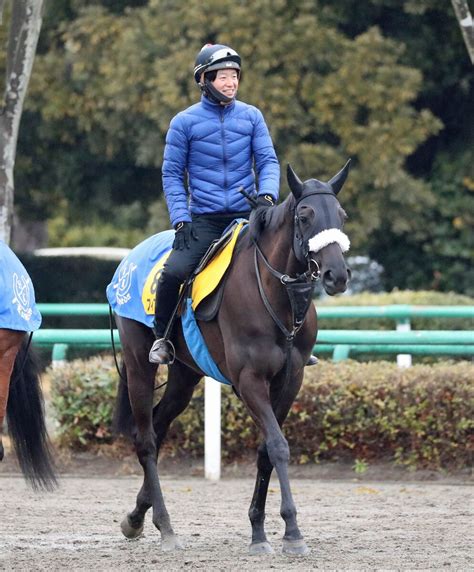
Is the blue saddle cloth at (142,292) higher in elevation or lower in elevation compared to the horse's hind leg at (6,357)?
higher

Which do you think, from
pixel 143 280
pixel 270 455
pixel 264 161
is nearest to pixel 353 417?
pixel 143 280

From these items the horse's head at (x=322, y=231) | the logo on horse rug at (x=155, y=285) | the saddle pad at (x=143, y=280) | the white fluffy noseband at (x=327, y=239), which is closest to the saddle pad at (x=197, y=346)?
the logo on horse rug at (x=155, y=285)

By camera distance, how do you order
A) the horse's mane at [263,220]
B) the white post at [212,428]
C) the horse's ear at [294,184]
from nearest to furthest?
the horse's ear at [294,184] → the horse's mane at [263,220] → the white post at [212,428]

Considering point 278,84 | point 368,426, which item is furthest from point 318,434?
point 278,84

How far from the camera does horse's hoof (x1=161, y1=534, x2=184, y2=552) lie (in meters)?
6.93

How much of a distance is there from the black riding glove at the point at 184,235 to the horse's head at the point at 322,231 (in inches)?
31.5

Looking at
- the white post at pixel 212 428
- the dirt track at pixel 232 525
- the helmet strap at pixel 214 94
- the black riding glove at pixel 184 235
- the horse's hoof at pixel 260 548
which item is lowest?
the dirt track at pixel 232 525

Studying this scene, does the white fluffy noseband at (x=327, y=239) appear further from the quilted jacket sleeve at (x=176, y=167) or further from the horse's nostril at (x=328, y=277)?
the quilted jacket sleeve at (x=176, y=167)

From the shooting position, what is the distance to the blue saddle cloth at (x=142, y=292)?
725 centimetres

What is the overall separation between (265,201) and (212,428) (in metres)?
3.00

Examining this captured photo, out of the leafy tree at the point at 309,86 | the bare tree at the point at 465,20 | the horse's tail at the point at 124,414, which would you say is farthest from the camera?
the leafy tree at the point at 309,86

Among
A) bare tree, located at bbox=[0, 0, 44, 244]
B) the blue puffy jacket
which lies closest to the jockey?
the blue puffy jacket

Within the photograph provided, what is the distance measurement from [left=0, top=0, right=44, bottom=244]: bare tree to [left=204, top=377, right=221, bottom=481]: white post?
2.78m

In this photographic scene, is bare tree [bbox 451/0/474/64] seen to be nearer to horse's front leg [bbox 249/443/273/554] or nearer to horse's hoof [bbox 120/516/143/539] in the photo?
horse's front leg [bbox 249/443/273/554]
